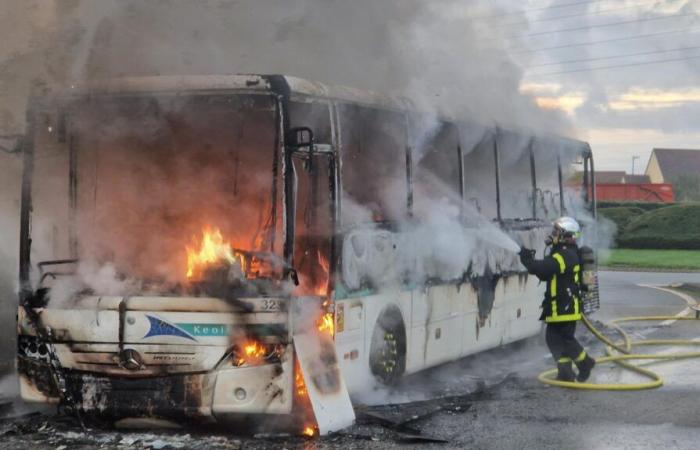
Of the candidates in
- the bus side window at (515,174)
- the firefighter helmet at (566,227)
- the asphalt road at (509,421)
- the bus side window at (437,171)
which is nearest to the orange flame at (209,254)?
the asphalt road at (509,421)

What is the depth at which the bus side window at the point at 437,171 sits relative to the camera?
32.9 ft

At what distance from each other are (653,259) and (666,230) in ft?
18.3

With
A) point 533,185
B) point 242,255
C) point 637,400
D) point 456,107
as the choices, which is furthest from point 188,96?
point 533,185

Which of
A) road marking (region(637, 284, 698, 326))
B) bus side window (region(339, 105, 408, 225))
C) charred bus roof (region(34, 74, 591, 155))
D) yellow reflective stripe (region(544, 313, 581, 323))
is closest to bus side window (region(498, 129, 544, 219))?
yellow reflective stripe (region(544, 313, 581, 323))

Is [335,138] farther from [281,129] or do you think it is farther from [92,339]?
[92,339]

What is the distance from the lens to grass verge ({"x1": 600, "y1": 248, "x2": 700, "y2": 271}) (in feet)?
103

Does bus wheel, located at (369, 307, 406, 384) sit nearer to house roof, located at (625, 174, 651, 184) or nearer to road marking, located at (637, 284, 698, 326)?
road marking, located at (637, 284, 698, 326)

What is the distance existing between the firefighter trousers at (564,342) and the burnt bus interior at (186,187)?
274 centimetres

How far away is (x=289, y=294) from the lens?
7.41m

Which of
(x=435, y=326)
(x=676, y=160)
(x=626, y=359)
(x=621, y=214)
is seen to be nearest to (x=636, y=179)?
(x=676, y=160)

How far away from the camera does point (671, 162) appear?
91812mm

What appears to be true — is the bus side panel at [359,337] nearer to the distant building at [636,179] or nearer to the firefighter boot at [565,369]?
the firefighter boot at [565,369]

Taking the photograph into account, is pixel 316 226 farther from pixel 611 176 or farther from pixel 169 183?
pixel 611 176

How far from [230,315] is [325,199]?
1353 millimetres
